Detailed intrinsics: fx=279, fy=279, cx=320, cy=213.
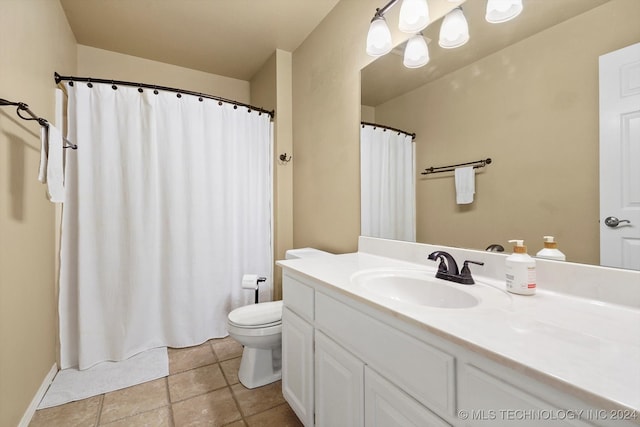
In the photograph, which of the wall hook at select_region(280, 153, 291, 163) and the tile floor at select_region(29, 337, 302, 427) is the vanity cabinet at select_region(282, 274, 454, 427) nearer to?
the tile floor at select_region(29, 337, 302, 427)

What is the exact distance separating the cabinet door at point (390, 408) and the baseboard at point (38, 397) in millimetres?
1701

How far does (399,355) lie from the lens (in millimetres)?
781

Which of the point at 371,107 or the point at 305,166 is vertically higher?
the point at 371,107

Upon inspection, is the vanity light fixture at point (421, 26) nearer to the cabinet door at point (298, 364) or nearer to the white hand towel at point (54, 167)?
the cabinet door at point (298, 364)

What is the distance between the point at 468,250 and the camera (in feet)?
3.89

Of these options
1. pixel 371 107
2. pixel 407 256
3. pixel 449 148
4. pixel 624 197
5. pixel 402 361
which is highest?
pixel 371 107

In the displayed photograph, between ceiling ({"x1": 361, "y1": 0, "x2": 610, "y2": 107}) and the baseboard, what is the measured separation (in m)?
2.46

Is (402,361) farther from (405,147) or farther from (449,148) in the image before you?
(405,147)

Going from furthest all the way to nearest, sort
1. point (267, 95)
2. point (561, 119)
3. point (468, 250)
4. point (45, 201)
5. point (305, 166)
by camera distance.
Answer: point (267, 95)
point (305, 166)
point (45, 201)
point (468, 250)
point (561, 119)

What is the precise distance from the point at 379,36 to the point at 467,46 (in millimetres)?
481

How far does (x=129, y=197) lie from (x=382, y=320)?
6.64ft

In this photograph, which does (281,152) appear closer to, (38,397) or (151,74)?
(151,74)

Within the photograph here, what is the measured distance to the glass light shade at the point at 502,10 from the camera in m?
1.05

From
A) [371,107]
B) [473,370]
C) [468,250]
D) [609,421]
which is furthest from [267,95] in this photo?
[609,421]
